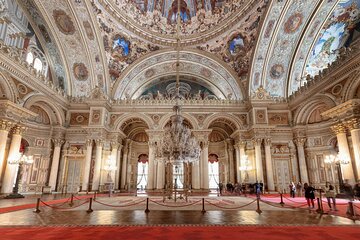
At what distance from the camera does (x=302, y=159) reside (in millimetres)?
16875

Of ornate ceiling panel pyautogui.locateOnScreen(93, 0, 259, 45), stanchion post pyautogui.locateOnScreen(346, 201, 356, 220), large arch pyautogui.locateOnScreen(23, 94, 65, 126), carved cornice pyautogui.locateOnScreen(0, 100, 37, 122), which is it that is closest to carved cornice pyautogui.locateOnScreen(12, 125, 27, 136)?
carved cornice pyautogui.locateOnScreen(0, 100, 37, 122)

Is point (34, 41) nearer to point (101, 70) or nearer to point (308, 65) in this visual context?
point (101, 70)

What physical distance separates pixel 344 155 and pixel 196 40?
14.9 meters

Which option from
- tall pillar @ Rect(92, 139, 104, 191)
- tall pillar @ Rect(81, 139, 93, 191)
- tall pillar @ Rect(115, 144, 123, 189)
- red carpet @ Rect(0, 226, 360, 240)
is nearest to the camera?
red carpet @ Rect(0, 226, 360, 240)

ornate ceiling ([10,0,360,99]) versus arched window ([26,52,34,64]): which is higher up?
ornate ceiling ([10,0,360,99])

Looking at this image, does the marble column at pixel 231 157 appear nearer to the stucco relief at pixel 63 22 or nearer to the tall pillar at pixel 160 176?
the tall pillar at pixel 160 176

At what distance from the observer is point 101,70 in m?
18.9

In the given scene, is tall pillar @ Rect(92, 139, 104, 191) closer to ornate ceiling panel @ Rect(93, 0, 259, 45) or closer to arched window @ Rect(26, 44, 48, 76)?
arched window @ Rect(26, 44, 48, 76)

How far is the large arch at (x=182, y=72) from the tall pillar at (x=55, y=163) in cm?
612

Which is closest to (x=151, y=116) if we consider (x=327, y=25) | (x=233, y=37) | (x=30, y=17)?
(x=233, y=37)

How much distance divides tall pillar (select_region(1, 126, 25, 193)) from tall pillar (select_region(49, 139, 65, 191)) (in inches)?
144

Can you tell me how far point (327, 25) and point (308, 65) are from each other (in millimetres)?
3243

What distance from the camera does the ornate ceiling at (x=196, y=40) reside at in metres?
16.0

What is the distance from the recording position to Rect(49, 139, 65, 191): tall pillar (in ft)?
54.1
